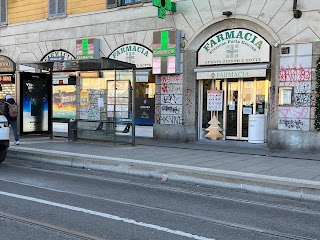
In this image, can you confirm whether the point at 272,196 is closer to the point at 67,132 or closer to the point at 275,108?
the point at 275,108

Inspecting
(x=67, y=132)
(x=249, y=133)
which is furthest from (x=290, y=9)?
(x=67, y=132)

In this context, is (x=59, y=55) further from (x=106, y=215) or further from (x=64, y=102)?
(x=106, y=215)

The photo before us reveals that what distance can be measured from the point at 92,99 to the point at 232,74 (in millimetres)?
4956

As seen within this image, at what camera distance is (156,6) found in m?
13.6

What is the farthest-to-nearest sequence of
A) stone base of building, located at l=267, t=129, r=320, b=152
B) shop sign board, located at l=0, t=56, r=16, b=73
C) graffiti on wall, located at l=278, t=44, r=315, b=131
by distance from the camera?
1. shop sign board, located at l=0, t=56, r=16, b=73
2. graffiti on wall, located at l=278, t=44, r=315, b=131
3. stone base of building, located at l=267, t=129, r=320, b=152

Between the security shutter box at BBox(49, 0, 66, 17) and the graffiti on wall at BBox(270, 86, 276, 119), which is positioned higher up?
the security shutter box at BBox(49, 0, 66, 17)

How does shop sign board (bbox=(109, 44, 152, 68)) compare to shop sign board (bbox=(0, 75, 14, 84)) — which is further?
shop sign board (bbox=(0, 75, 14, 84))

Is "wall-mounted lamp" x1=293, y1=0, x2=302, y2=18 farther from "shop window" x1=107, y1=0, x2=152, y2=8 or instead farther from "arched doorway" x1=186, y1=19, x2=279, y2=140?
"shop window" x1=107, y1=0, x2=152, y2=8

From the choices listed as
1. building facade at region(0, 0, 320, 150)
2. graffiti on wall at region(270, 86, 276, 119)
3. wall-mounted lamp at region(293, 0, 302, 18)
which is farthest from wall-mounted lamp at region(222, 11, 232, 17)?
graffiti on wall at region(270, 86, 276, 119)

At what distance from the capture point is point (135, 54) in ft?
51.1

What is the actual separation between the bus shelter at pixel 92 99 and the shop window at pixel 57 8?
3.48 metres

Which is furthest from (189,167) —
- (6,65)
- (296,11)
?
(6,65)

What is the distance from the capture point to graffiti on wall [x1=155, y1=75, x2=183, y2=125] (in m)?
14.5

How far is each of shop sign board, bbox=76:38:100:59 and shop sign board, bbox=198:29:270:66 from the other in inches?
182
